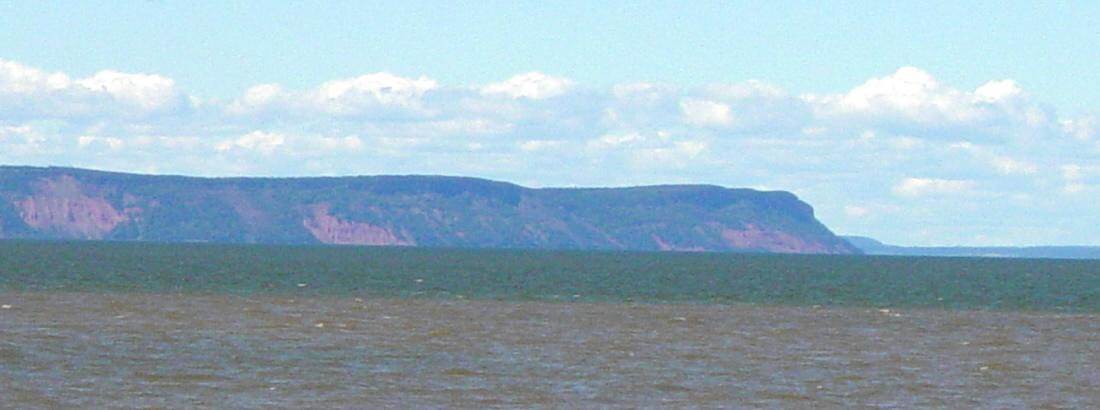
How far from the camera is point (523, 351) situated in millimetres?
44125

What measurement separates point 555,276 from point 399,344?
76.1m

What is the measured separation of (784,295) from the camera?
3568 inches

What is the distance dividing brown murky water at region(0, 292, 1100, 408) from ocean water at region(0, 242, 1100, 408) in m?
0.08

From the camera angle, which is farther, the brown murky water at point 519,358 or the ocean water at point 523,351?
the ocean water at point 523,351

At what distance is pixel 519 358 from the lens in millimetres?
41969

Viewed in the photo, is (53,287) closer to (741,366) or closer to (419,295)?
(419,295)

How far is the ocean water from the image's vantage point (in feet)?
111

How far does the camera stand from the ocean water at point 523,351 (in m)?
33.7

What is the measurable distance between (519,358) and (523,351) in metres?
2.16

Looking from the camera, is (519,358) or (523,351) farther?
(523,351)

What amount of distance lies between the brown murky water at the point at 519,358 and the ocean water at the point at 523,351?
8cm

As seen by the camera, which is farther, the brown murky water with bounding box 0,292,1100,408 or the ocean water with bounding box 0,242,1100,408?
the ocean water with bounding box 0,242,1100,408

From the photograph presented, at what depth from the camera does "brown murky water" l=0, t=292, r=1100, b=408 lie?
1320 inches

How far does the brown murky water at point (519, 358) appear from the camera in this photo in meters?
33.5
